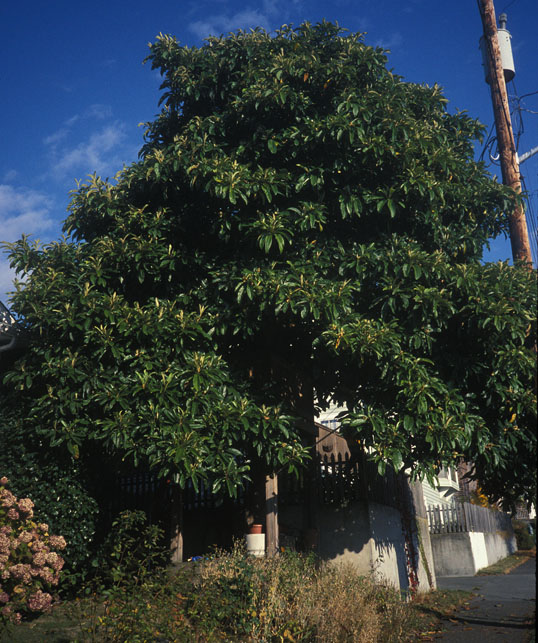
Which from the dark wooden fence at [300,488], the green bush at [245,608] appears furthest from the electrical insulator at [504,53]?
the green bush at [245,608]

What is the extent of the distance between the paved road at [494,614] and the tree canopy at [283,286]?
2428 millimetres

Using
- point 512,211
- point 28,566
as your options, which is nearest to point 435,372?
point 512,211

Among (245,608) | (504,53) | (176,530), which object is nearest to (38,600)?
(245,608)

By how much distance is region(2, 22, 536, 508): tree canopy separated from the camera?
9.36 m

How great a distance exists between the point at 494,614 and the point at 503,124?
9.86m

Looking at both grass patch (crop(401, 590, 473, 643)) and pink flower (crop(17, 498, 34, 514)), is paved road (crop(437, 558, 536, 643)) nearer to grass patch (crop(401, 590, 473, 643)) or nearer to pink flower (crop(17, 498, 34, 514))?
grass patch (crop(401, 590, 473, 643))

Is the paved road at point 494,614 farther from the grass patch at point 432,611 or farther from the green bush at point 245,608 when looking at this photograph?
the green bush at point 245,608

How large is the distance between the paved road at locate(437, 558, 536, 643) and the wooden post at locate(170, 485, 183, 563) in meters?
5.19

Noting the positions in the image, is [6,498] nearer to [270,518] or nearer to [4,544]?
[4,544]

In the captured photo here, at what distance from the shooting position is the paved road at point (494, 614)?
10.6 meters

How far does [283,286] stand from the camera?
9430 mm

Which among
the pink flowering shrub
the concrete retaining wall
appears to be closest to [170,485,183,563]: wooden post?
the pink flowering shrub

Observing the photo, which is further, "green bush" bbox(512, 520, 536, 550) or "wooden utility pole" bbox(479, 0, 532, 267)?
"green bush" bbox(512, 520, 536, 550)

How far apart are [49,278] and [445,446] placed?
7.01 metres
